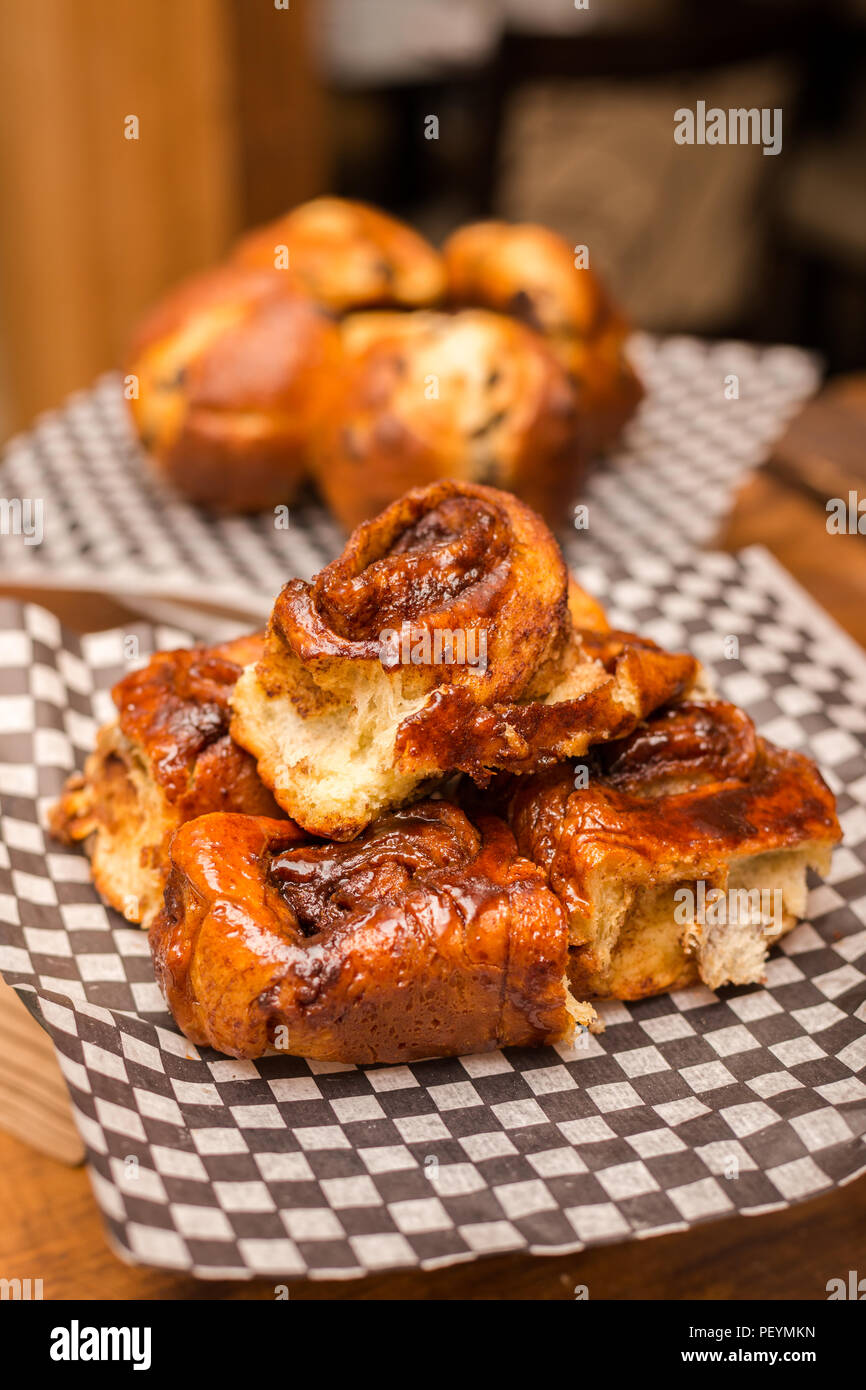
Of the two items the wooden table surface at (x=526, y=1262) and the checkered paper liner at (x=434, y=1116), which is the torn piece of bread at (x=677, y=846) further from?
the wooden table surface at (x=526, y=1262)

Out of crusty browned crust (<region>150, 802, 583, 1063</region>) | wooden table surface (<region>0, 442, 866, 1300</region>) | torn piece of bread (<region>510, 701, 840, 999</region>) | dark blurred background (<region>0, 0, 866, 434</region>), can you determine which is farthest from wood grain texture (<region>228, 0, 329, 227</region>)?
wooden table surface (<region>0, 442, 866, 1300</region>)

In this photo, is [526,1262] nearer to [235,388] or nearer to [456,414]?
[456,414]

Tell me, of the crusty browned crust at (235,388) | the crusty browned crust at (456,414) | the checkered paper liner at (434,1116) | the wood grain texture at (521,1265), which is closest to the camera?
the checkered paper liner at (434,1116)

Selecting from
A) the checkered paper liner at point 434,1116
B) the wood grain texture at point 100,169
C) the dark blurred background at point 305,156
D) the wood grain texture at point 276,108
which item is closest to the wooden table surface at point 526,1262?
the checkered paper liner at point 434,1116

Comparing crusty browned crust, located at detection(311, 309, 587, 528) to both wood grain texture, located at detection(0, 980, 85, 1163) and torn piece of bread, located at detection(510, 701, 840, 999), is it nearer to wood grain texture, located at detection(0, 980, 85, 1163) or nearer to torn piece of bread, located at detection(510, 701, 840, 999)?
torn piece of bread, located at detection(510, 701, 840, 999)

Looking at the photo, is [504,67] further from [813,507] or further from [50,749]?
[50,749]

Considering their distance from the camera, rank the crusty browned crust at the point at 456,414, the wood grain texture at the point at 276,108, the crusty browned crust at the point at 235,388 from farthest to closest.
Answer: the wood grain texture at the point at 276,108, the crusty browned crust at the point at 235,388, the crusty browned crust at the point at 456,414
